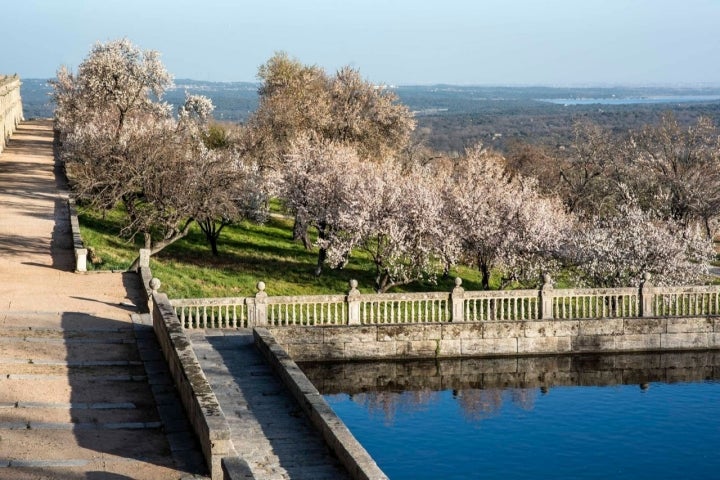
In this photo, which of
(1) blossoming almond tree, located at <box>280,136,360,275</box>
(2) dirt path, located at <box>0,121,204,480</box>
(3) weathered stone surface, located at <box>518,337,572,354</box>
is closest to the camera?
(2) dirt path, located at <box>0,121,204,480</box>

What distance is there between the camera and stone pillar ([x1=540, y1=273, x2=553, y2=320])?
30.8m

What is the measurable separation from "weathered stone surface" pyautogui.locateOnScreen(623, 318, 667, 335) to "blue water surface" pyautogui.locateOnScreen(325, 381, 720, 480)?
8.04ft

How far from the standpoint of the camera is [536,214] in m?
42.1

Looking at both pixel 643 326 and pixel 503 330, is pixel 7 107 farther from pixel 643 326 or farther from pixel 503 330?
pixel 643 326

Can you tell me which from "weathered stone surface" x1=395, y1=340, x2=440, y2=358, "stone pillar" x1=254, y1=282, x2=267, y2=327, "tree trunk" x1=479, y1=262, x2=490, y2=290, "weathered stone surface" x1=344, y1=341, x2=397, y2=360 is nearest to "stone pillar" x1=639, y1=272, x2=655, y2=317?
"weathered stone surface" x1=395, y1=340, x2=440, y2=358

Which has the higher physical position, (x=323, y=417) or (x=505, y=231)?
(x=505, y=231)

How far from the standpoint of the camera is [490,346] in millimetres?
29969

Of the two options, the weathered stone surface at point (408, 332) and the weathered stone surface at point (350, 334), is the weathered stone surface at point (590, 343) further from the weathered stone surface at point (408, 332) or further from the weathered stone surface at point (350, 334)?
the weathered stone surface at point (350, 334)

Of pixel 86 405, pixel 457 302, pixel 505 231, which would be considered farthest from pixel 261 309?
pixel 505 231

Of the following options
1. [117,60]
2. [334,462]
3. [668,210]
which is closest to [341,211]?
[668,210]

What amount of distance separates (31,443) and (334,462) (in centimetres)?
488

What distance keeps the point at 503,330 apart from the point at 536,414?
4.67m

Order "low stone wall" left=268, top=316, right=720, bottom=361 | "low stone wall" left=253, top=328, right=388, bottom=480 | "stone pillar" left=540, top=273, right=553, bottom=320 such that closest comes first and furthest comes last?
"low stone wall" left=253, top=328, right=388, bottom=480, "low stone wall" left=268, top=316, right=720, bottom=361, "stone pillar" left=540, top=273, right=553, bottom=320

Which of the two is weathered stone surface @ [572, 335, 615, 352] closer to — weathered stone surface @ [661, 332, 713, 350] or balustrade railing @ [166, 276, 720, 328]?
balustrade railing @ [166, 276, 720, 328]
